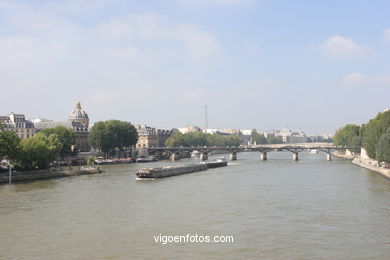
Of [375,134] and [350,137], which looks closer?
[375,134]

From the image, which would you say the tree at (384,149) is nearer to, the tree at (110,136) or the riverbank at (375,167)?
the riverbank at (375,167)

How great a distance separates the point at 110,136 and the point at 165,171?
33.7m

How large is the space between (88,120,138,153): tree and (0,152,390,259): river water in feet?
147

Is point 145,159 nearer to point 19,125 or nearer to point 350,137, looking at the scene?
point 19,125

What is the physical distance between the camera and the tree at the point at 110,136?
8719 centimetres

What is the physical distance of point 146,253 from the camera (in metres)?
19.6

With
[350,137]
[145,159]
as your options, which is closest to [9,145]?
[145,159]

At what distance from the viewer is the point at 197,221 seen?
25.7 m

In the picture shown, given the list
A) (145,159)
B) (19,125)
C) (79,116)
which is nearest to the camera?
(145,159)

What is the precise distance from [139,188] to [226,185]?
7.06 m

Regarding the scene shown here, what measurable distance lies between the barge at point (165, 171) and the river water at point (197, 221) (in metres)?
9.23

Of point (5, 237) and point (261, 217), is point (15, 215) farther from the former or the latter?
point (261, 217)

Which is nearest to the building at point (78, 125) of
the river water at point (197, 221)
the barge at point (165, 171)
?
the barge at point (165, 171)

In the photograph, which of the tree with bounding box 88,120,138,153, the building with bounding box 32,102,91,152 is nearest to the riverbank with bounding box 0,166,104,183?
the tree with bounding box 88,120,138,153
